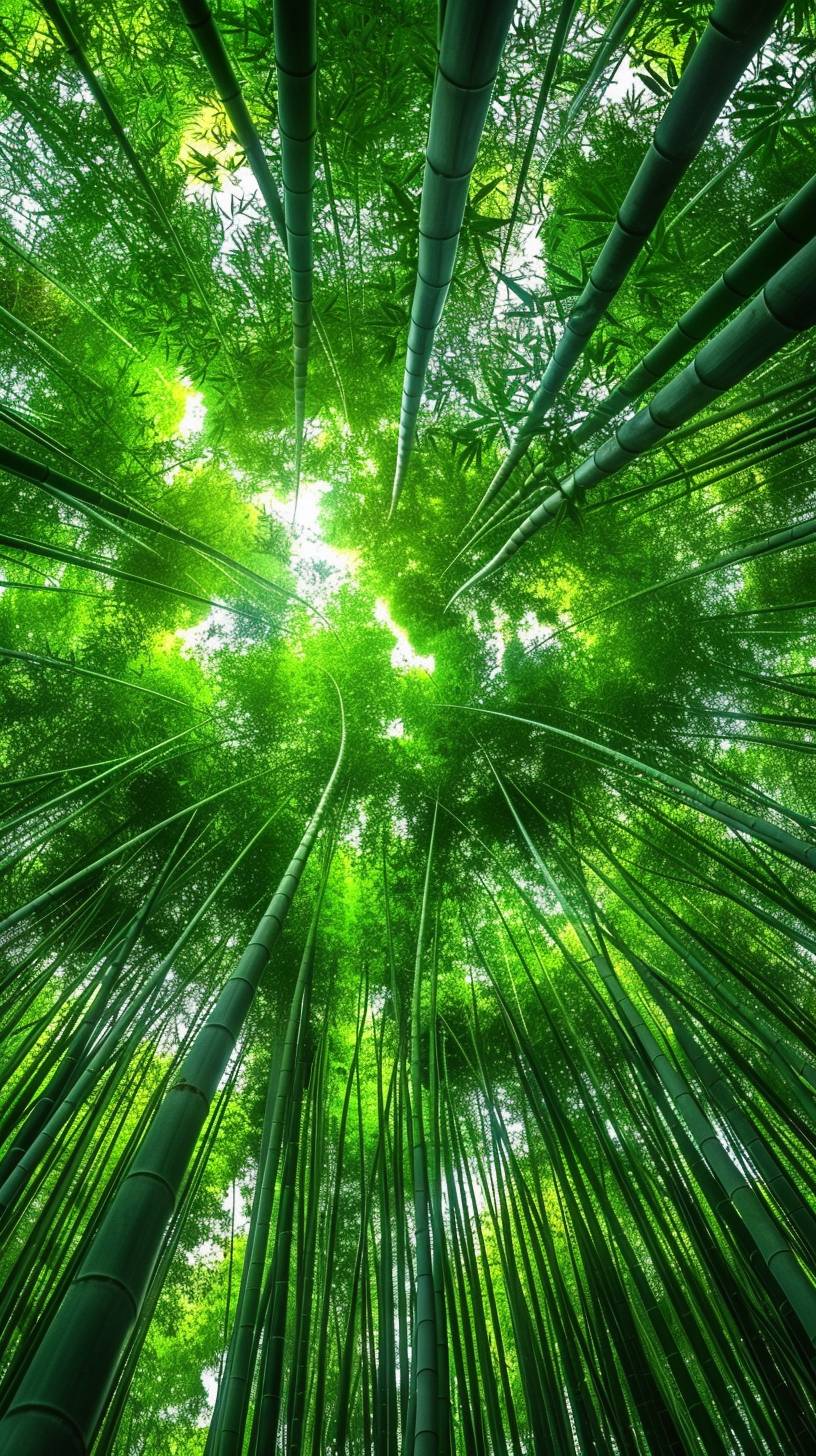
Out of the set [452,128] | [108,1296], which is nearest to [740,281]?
[452,128]

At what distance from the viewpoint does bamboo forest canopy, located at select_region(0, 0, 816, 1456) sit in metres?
1.82

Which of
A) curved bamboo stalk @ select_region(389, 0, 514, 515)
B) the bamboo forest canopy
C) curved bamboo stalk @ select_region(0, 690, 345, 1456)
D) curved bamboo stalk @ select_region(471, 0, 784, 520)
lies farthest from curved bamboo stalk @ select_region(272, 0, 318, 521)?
curved bamboo stalk @ select_region(0, 690, 345, 1456)

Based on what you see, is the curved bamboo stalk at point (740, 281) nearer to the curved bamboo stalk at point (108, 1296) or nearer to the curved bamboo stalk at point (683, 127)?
the curved bamboo stalk at point (683, 127)

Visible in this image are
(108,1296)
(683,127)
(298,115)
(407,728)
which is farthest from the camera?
(407,728)

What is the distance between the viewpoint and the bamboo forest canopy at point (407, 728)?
1.82 metres

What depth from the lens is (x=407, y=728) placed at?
160 inches

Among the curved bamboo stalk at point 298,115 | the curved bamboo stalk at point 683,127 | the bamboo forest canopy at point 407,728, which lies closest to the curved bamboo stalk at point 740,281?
the bamboo forest canopy at point 407,728

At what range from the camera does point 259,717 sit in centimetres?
402

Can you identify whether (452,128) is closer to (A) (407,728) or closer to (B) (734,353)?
(B) (734,353)

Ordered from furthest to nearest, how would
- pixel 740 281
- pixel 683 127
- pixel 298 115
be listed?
pixel 298 115, pixel 740 281, pixel 683 127

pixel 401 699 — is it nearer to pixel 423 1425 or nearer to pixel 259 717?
pixel 259 717

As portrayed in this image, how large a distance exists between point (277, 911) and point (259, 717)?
8.65 ft

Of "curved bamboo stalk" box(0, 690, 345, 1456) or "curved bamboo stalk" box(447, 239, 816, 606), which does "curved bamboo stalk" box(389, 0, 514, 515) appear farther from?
"curved bamboo stalk" box(0, 690, 345, 1456)

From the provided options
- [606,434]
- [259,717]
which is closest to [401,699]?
[259,717]
